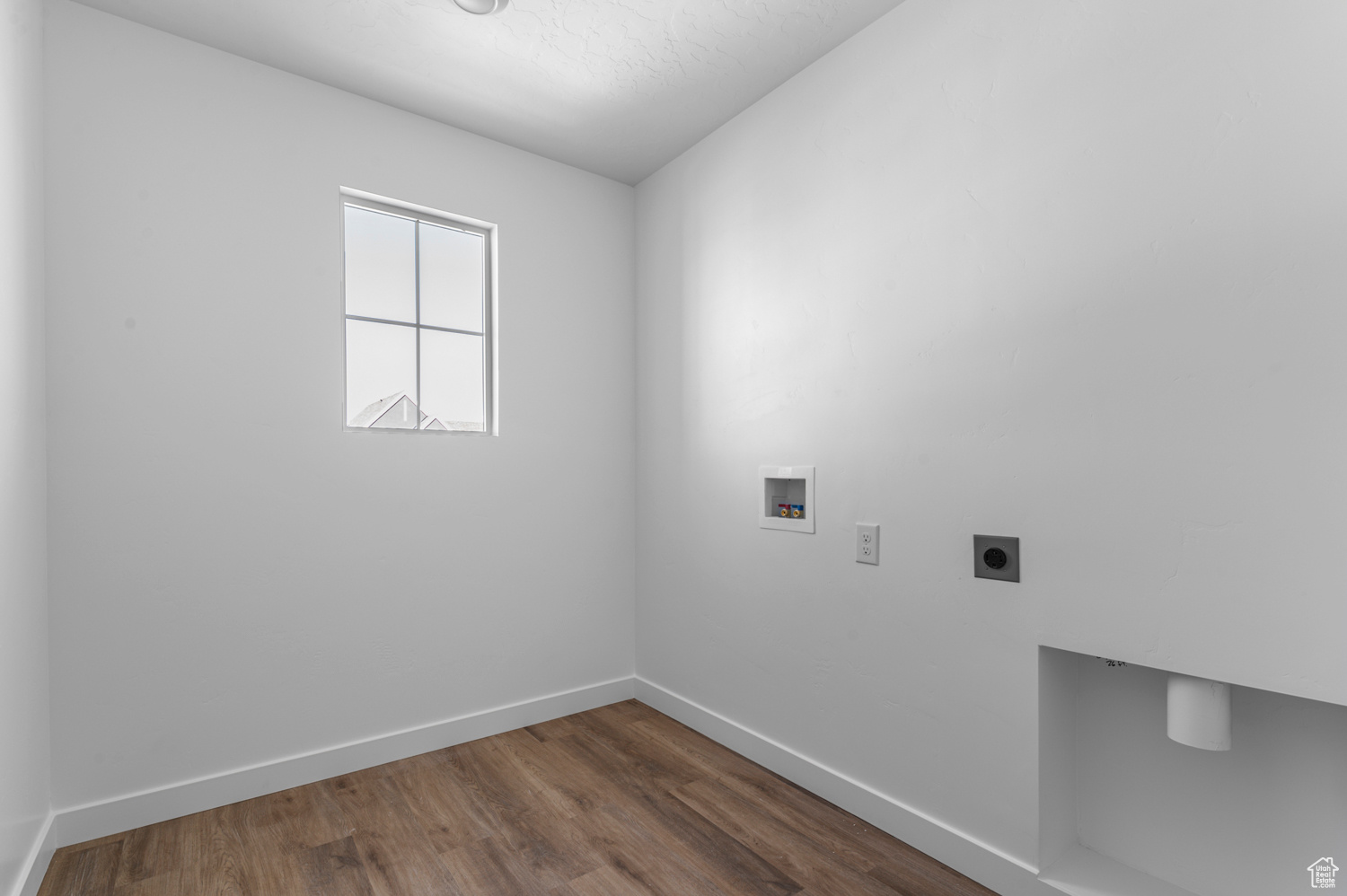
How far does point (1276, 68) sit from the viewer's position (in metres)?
1.26

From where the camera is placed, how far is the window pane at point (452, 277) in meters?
2.66

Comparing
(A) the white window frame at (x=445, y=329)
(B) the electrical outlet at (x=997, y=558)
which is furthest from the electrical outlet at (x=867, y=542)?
(A) the white window frame at (x=445, y=329)

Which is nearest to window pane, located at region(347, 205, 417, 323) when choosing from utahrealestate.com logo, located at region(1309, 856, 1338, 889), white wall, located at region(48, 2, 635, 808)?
white wall, located at region(48, 2, 635, 808)

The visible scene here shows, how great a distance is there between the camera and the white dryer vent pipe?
54.4 inches

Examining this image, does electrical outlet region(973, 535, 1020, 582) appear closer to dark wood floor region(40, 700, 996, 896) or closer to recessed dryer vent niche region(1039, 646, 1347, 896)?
recessed dryer vent niche region(1039, 646, 1347, 896)

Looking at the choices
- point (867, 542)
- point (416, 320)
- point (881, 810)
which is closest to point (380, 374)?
point (416, 320)

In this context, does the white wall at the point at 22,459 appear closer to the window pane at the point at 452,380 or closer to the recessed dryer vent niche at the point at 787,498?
the window pane at the point at 452,380

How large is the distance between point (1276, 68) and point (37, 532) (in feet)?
10.5

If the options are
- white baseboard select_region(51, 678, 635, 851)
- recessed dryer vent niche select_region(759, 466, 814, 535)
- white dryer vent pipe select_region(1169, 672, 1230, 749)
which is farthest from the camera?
recessed dryer vent niche select_region(759, 466, 814, 535)

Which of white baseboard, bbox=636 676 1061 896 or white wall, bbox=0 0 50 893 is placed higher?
white wall, bbox=0 0 50 893

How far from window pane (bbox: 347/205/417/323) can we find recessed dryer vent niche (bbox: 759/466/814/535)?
Answer: 5.21 ft

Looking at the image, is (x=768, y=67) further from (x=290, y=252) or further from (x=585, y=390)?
(x=290, y=252)

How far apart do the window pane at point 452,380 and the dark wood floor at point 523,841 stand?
4.48ft

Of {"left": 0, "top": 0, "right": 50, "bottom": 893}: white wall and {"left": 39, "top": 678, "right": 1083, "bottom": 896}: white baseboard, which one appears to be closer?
{"left": 0, "top": 0, "right": 50, "bottom": 893}: white wall
